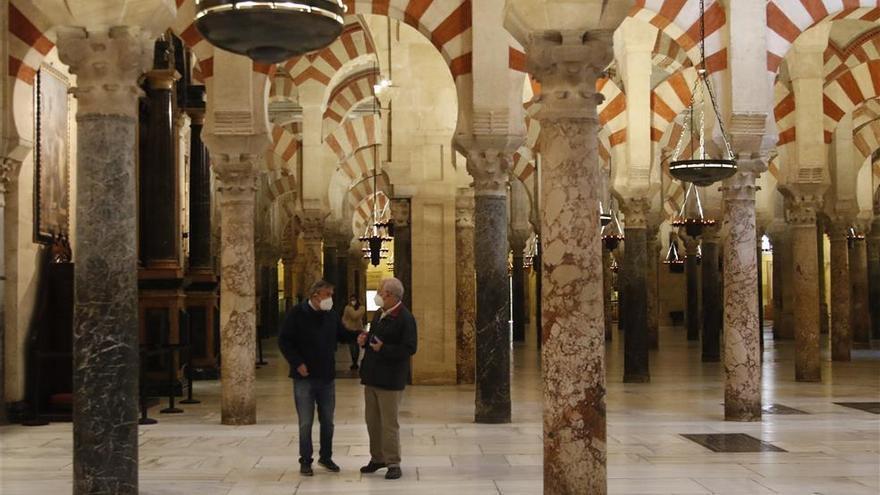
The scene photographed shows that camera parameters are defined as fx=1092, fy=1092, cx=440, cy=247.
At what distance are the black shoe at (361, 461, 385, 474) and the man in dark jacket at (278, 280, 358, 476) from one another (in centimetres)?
27

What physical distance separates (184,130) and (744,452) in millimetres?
7782

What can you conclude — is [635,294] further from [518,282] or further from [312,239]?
[518,282]

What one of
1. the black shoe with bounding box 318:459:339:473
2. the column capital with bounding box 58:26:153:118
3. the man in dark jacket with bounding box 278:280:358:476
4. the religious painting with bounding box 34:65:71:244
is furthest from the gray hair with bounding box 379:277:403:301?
the religious painting with bounding box 34:65:71:244

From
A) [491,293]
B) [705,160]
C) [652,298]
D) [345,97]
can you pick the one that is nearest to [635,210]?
[705,160]

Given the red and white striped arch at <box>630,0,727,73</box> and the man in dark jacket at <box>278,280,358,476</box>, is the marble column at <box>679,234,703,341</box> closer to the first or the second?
the red and white striped arch at <box>630,0,727,73</box>

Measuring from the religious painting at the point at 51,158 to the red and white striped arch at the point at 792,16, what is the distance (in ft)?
17.8

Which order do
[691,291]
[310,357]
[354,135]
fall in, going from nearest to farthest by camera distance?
[310,357] → [354,135] → [691,291]

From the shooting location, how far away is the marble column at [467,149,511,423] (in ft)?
24.3

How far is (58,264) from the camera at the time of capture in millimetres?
8352

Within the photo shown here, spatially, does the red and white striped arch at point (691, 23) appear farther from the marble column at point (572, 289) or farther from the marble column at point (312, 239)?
the marble column at point (312, 239)

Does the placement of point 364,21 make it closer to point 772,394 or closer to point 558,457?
point 772,394

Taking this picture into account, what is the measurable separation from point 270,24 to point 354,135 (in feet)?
40.8

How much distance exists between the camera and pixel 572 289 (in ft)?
13.6

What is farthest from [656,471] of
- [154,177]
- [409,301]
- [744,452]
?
[154,177]
